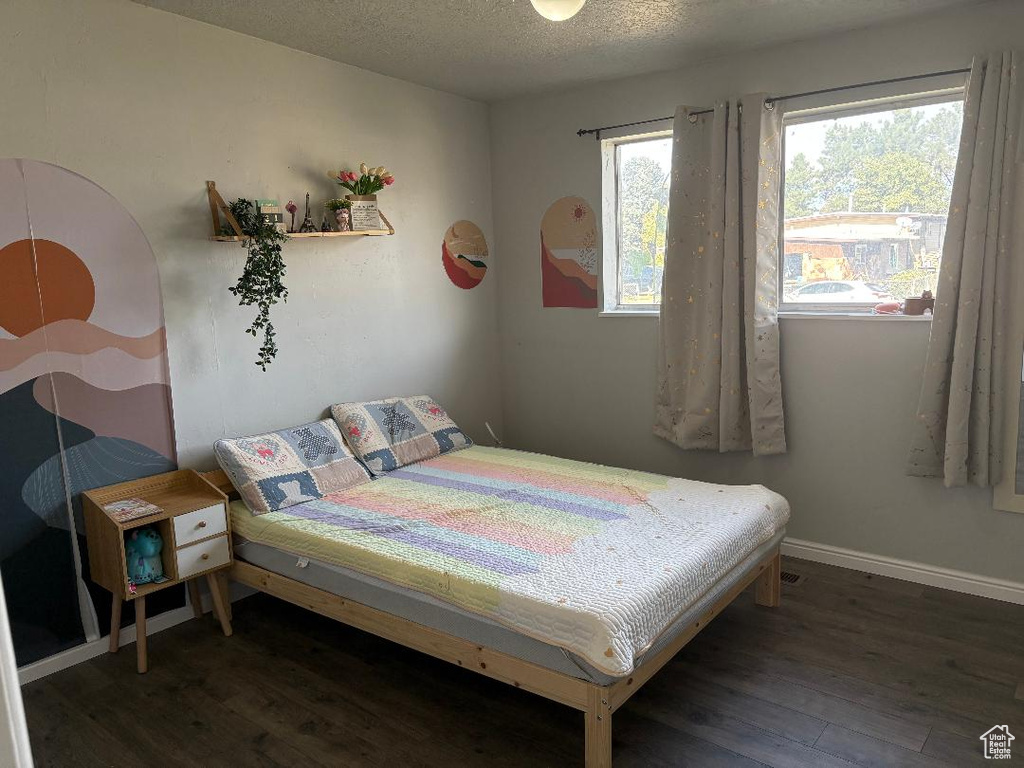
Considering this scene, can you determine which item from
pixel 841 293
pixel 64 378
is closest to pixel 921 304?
pixel 841 293

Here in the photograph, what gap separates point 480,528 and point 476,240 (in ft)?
7.30

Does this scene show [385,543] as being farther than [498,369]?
No

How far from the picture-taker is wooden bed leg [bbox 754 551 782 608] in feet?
10.0

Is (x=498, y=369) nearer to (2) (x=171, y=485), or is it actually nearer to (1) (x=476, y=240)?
(1) (x=476, y=240)

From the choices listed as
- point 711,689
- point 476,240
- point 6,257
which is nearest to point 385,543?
point 711,689

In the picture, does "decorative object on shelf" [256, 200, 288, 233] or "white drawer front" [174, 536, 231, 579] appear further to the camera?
"decorative object on shelf" [256, 200, 288, 233]

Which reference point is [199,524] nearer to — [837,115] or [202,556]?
[202,556]

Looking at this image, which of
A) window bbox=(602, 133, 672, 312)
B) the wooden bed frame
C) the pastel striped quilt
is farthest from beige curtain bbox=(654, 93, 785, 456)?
the wooden bed frame

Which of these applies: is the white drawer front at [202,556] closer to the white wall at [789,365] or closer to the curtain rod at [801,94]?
the white wall at [789,365]

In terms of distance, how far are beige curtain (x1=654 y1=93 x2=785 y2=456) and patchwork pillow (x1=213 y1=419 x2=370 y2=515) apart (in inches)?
70.4

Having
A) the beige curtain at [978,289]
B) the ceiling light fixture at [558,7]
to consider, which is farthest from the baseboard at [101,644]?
the beige curtain at [978,289]

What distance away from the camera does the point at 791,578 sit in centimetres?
Result: 340

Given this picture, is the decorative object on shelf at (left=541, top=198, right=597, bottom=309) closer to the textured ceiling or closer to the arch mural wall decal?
the textured ceiling

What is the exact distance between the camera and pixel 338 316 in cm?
370
